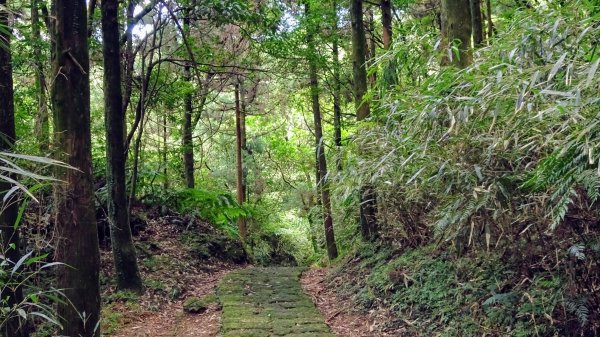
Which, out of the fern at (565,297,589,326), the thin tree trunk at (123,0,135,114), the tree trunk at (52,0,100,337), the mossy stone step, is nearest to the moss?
the mossy stone step

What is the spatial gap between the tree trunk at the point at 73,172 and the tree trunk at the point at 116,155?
7.66ft

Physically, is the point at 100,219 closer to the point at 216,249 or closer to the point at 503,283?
the point at 216,249

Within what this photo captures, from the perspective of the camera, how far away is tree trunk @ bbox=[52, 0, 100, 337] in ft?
13.2

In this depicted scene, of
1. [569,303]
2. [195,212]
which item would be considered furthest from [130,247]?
[569,303]

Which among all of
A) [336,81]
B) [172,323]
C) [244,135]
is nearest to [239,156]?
[244,135]

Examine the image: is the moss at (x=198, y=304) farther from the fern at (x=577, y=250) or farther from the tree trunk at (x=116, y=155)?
the fern at (x=577, y=250)

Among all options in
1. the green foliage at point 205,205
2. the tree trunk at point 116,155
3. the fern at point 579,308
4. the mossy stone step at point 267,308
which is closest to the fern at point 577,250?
the fern at point 579,308

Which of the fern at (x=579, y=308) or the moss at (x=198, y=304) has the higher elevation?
the fern at (x=579, y=308)

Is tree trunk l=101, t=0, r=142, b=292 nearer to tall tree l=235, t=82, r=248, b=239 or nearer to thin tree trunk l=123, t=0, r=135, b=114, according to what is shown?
thin tree trunk l=123, t=0, r=135, b=114

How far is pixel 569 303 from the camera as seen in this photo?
318cm

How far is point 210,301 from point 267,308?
1029mm

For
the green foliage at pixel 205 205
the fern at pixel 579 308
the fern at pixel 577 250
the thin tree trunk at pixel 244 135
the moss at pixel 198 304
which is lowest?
the moss at pixel 198 304

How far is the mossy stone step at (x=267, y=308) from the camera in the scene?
5.08m

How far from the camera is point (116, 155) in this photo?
6.66 meters
